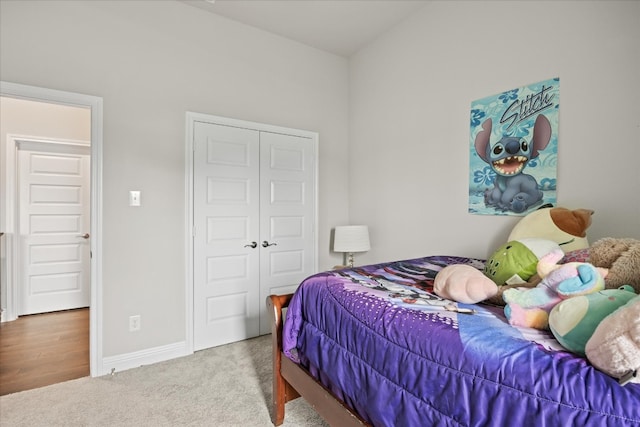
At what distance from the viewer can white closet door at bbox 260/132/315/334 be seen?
3162 millimetres

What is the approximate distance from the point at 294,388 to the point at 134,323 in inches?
63.4

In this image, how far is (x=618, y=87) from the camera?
1700 mm

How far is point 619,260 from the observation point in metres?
1.12

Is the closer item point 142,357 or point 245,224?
point 142,357

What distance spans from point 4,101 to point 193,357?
3554mm

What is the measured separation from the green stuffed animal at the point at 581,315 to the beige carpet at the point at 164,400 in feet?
4.77

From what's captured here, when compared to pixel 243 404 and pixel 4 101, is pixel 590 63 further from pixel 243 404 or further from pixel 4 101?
pixel 4 101

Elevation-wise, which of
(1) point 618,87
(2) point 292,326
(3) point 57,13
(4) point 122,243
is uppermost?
(3) point 57,13

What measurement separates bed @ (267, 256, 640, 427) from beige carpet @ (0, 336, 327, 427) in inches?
10.8

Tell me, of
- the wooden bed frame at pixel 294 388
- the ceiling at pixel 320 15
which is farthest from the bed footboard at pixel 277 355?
the ceiling at pixel 320 15

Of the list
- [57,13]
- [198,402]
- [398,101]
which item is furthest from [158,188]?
[398,101]

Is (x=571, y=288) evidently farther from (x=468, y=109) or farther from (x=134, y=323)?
(x=134, y=323)

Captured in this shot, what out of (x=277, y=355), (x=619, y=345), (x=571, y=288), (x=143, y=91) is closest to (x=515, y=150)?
(x=571, y=288)

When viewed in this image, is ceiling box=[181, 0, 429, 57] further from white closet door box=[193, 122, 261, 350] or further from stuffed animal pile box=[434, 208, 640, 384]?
stuffed animal pile box=[434, 208, 640, 384]
